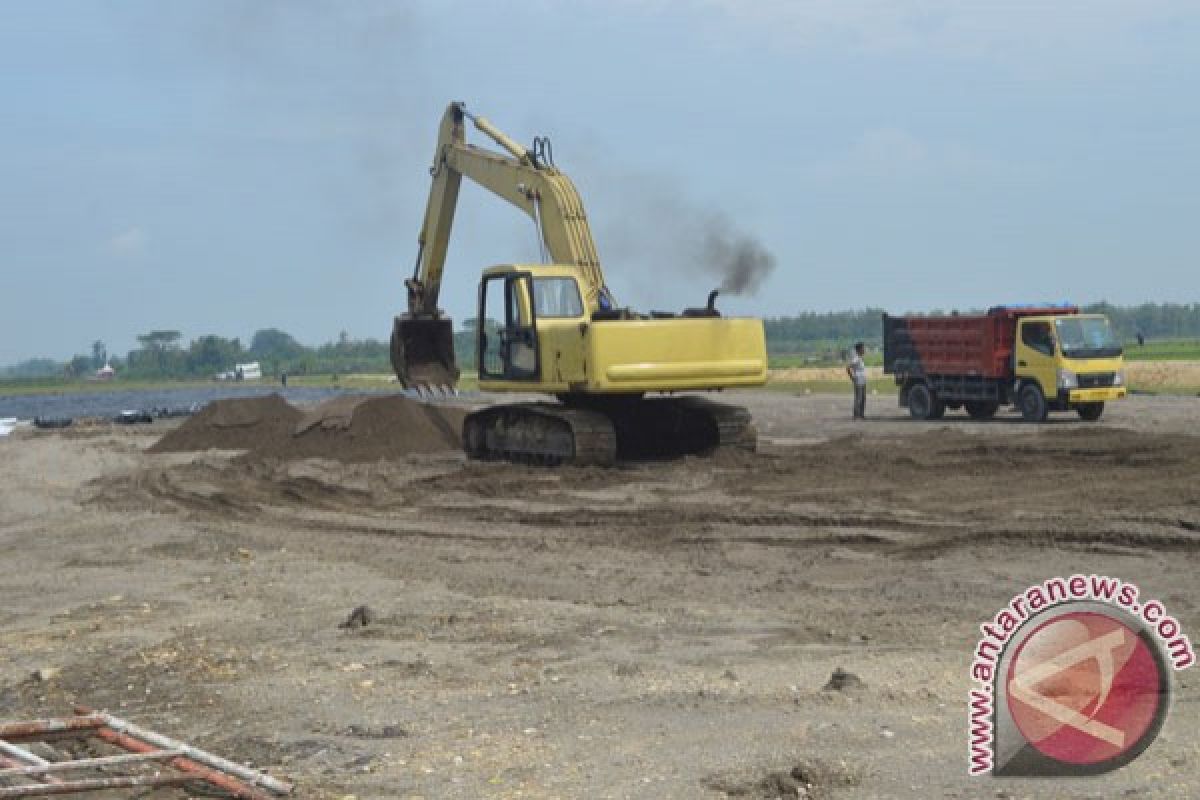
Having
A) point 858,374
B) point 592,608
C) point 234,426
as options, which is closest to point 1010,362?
point 858,374

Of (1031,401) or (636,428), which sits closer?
(636,428)

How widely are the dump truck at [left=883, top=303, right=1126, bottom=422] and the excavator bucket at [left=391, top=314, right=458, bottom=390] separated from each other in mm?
11750

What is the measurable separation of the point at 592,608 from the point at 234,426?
68.6 ft

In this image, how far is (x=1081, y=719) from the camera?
6938mm

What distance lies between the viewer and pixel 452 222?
27.5 metres

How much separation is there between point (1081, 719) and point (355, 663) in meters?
4.60

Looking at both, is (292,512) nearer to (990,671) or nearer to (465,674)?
(465,674)

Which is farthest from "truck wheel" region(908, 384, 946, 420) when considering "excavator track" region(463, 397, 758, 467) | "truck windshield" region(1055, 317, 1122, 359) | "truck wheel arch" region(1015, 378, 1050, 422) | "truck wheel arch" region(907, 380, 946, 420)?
"excavator track" region(463, 397, 758, 467)

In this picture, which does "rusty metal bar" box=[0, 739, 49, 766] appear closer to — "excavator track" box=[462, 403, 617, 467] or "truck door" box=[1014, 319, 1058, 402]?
"excavator track" box=[462, 403, 617, 467]

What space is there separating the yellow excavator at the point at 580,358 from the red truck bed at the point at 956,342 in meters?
9.95

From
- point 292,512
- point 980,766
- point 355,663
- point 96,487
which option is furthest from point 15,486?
point 980,766

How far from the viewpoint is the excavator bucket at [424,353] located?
26.3 meters

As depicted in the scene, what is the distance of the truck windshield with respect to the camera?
3061 centimetres

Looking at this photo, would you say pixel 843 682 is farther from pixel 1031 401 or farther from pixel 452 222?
pixel 1031 401
